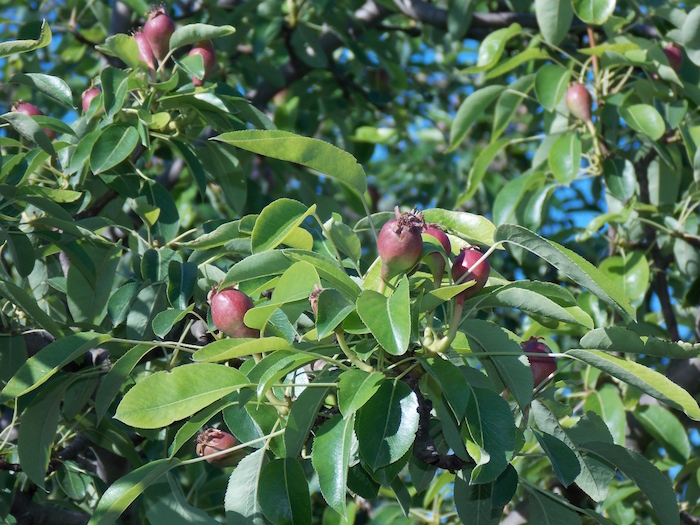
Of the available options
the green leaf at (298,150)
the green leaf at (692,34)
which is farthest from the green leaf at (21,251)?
the green leaf at (692,34)

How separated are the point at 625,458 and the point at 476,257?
0.35m

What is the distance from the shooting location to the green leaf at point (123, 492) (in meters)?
0.95

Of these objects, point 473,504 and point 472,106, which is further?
point 472,106

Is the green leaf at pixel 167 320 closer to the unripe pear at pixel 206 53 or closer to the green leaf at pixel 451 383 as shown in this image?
the green leaf at pixel 451 383

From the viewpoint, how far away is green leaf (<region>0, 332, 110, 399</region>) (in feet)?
3.31

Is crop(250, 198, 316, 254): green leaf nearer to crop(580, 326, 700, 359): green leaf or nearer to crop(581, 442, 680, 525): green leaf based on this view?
crop(580, 326, 700, 359): green leaf

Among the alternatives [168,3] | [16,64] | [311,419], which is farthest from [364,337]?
[16,64]

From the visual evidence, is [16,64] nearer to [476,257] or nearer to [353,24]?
[353,24]

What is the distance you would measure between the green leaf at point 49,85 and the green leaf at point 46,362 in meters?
0.46

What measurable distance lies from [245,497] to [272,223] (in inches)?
13.2

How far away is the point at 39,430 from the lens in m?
1.28

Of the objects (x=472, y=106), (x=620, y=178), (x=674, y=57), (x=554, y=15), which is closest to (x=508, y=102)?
(x=472, y=106)

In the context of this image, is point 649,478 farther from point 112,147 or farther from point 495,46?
point 495,46

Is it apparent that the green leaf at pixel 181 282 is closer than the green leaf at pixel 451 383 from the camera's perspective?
No
